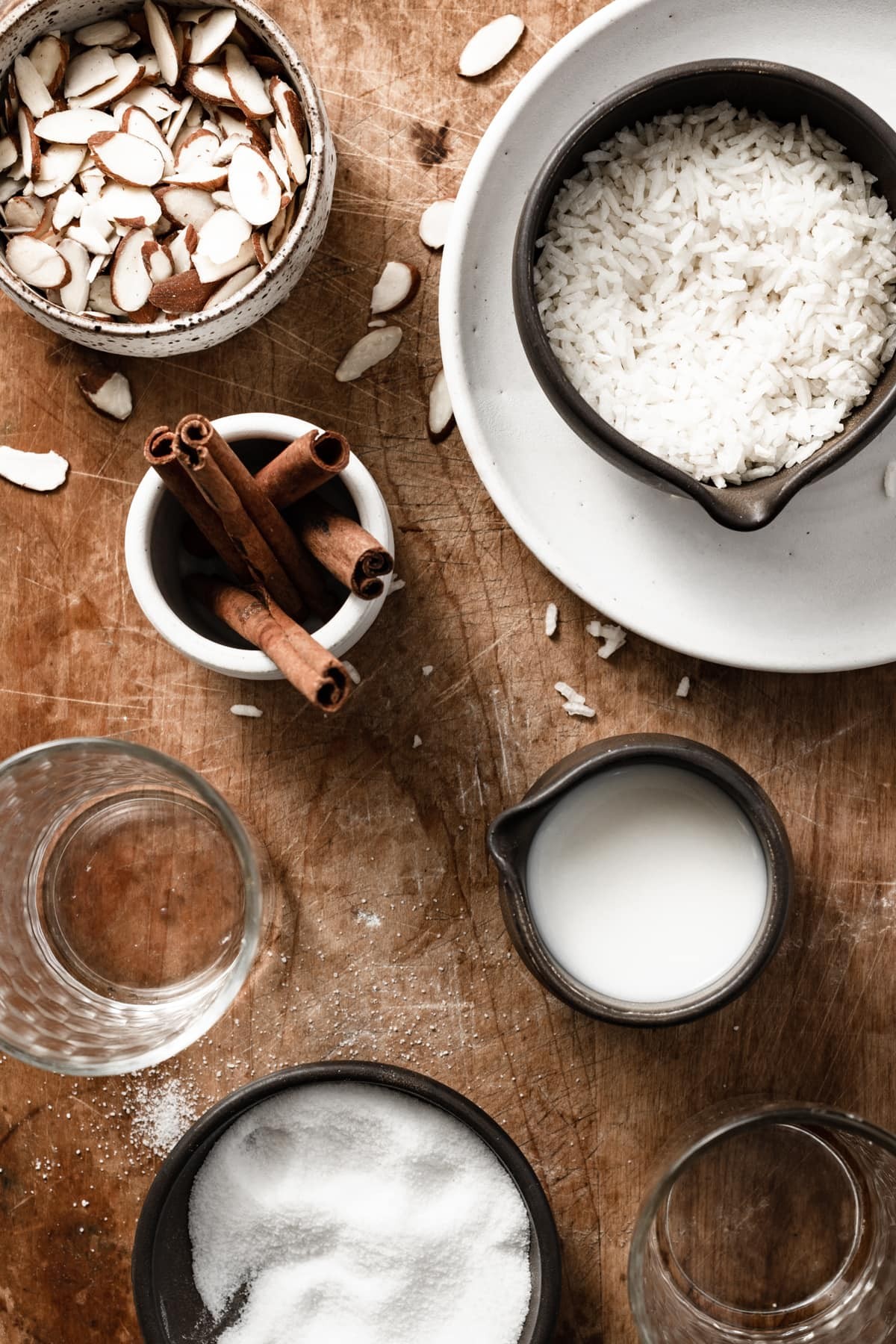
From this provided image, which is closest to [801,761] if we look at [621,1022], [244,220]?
[621,1022]

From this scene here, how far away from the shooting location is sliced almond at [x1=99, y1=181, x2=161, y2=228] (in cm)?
84

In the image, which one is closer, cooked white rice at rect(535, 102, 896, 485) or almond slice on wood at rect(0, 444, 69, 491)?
cooked white rice at rect(535, 102, 896, 485)

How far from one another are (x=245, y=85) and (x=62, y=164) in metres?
0.15

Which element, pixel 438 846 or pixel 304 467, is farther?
pixel 438 846

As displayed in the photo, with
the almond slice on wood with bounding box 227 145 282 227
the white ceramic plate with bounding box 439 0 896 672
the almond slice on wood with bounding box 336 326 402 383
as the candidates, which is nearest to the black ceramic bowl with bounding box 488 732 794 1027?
the white ceramic plate with bounding box 439 0 896 672

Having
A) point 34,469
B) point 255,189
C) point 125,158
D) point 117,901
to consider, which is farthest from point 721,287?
point 117,901

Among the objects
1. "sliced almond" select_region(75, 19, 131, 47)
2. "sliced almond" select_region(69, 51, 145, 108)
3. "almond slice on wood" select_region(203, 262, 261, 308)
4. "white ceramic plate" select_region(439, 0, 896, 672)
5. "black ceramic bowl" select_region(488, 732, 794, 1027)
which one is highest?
"sliced almond" select_region(75, 19, 131, 47)

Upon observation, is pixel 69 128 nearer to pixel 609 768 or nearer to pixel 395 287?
pixel 395 287

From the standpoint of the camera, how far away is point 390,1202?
34.6 inches

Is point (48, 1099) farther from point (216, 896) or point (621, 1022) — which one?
point (621, 1022)

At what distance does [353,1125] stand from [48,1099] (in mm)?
261

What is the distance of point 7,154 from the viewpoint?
33.5 inches

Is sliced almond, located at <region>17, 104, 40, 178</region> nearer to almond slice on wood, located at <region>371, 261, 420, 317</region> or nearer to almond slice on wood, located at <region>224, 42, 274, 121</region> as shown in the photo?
almond slice on wood, located at <region>224, 42, 274, 121</region>

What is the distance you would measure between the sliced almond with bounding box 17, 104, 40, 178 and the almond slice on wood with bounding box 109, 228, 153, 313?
0.09m
